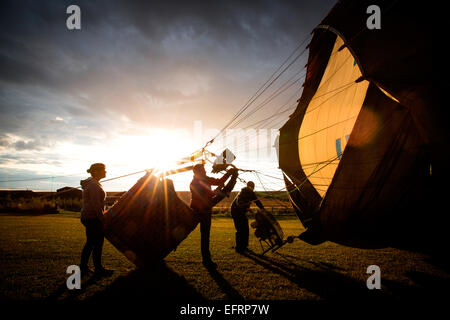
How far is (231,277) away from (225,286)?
0.55 metres

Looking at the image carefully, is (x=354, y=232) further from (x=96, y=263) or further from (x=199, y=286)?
(x=96, y=263)

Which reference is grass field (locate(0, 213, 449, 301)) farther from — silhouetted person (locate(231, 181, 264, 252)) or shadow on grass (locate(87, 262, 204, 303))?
silhouetted person (locate(231, 181, 264, 252))

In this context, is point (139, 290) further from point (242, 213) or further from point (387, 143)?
point (387, 143)

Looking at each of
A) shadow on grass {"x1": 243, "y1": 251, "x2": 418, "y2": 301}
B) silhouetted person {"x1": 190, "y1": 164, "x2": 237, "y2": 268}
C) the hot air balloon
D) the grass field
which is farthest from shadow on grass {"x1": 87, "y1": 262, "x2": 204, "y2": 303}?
the hot air balloon

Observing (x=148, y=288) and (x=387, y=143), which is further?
(x=387, y=143)

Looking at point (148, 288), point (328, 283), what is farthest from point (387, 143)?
point (148, 288)

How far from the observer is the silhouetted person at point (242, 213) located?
25.1ft

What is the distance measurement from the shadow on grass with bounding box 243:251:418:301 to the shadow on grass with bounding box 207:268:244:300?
4.45 feet

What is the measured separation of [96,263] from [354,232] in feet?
19.4

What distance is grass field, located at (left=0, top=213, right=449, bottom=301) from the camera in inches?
158

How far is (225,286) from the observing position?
4391mm

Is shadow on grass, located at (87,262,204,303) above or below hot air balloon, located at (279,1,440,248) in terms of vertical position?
below

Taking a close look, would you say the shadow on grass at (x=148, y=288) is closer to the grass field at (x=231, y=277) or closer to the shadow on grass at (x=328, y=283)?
the grass field at (x=231, y=277)
